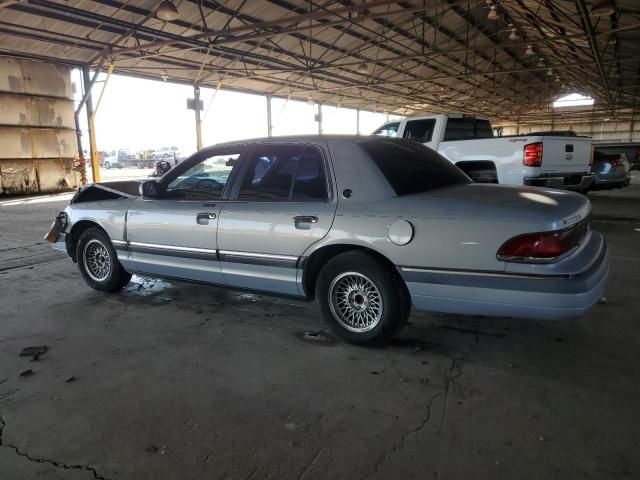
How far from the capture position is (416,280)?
3107 millimetres

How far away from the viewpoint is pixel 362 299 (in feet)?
11.1

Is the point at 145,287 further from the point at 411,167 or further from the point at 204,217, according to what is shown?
the point at 411,167

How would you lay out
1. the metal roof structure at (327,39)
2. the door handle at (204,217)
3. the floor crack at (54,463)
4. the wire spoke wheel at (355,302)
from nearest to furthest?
the floor crack at (54,463)
the wire spoke wheel at (355,302)
the door handle at (204,217)
the metal roof structure at (327,39)

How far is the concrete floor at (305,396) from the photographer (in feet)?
7.14

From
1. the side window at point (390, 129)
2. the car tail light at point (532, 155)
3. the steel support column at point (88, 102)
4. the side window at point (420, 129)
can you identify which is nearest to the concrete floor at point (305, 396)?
the car tail light at point (532, 155)

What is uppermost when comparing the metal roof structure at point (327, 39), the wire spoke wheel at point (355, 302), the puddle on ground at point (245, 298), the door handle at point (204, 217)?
the metal roof structure at point (327, 39)

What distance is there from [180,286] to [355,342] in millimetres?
2532

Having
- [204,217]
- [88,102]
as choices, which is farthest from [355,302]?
[88,102]

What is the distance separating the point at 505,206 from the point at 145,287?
12.8ft

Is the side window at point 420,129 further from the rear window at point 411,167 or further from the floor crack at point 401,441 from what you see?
the floor crack at point 401,441

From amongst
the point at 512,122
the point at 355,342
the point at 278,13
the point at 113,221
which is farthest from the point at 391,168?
the point at 512,122

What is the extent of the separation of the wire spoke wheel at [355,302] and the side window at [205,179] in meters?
1.36

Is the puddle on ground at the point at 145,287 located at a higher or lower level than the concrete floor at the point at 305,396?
higher

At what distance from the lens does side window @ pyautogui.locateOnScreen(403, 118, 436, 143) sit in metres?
8.76
